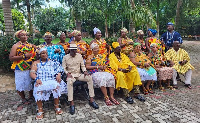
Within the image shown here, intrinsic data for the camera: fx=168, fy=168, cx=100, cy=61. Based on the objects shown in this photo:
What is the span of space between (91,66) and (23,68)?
1733mm

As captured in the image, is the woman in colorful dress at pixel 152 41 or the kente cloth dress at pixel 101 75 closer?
the kente cloth dress at pixel 101 75

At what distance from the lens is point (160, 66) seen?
19.0 feet

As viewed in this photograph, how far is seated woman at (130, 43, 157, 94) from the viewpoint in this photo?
5.20 meters

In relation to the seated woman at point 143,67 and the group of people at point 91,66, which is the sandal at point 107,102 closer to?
the group of people at point 91,66

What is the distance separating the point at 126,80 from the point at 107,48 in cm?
122

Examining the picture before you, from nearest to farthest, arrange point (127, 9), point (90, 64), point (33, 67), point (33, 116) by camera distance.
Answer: point (33, 116)
point (33, 67)
point (90, 64)
point (127, 9)

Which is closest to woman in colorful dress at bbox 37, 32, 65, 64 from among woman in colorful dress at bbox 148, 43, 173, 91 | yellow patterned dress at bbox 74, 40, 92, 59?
yellow patterned dress at bbox 74, 40, 92, 59

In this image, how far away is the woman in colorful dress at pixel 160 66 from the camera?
557 centimetres

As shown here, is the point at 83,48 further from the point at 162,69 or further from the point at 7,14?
the point at 7,14

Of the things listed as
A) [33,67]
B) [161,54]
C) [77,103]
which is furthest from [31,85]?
[161,54]

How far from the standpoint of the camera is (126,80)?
4.89m

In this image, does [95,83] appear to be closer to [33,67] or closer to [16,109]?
[33,67]

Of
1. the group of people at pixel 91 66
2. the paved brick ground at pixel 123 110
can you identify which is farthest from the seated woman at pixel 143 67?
the paved brick ground at pixel 123 110

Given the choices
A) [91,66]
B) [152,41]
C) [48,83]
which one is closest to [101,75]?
[91,66]
